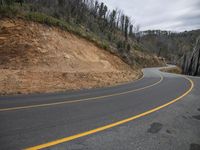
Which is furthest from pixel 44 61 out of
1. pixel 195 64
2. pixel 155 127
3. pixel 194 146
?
pixel 195 64

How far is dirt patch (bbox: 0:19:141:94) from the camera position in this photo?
12.3 m

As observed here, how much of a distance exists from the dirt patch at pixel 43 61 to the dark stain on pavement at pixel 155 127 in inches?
289

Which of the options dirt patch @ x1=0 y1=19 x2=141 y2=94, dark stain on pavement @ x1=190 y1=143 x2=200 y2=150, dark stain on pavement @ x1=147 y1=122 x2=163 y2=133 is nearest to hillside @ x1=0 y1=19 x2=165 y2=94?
dirt patch @ x1=0 y1=19 x2=141 y2=94

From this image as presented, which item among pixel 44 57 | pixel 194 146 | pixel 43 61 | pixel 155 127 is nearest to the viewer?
pixel 194 146

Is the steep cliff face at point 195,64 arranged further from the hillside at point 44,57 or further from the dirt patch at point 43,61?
the dirt patch at point 43,61

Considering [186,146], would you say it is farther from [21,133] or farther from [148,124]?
[21,133]

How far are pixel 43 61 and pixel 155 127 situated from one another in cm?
1324

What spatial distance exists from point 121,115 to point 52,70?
10.9m

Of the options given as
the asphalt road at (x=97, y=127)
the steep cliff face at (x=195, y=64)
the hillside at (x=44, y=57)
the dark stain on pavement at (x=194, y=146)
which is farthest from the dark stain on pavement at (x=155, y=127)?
the steep cliff face at (x=195, y=64)

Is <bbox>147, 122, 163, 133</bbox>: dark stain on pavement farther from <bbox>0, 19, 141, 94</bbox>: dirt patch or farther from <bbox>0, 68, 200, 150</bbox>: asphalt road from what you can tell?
<bbox>0, 19, 141, 94</bbox>: dirt patch

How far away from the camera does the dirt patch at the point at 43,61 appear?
12258 millimetres

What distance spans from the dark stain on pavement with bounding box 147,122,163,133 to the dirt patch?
24.1ft

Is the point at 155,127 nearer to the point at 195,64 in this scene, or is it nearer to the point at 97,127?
the point at 97,127

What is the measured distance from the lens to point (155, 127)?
502 cm
